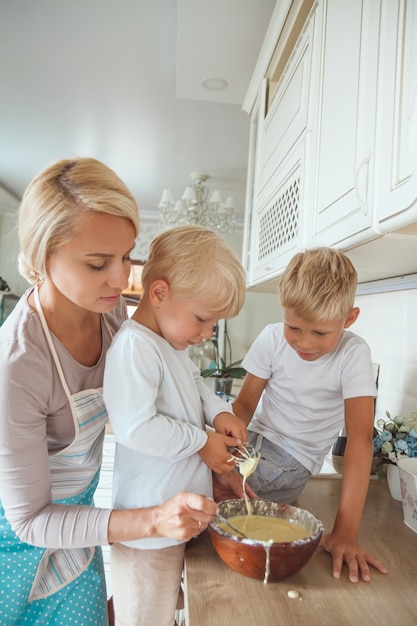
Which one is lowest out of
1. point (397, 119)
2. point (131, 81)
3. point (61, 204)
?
point (61, 204)

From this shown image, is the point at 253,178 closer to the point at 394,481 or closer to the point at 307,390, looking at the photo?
the point at 307,390

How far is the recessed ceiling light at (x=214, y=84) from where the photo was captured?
2080 millimetres

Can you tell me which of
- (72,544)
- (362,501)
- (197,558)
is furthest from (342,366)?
(72,544)

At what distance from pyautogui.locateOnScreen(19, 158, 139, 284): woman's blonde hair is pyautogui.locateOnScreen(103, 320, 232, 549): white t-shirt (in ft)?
0.67

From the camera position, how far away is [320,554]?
83cm

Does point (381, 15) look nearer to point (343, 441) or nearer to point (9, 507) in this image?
point (343, 441)

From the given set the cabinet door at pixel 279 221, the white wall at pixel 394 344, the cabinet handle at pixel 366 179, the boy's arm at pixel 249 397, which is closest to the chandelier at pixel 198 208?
the cabinet door at pixel 279 221

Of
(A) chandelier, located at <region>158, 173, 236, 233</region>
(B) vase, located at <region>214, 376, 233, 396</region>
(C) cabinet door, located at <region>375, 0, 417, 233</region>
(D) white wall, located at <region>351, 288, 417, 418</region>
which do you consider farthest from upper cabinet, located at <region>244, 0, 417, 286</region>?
(A) chandelier, located at <region>158, 173, 236, 233</region>

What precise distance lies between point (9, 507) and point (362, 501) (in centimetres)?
63

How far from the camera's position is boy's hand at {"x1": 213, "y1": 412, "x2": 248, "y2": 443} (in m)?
0.93

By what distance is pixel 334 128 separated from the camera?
3.70ft

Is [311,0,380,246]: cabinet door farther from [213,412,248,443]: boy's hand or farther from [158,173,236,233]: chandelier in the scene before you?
[158,173,236,233]: chandelier

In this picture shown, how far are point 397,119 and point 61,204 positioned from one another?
581 millimetres

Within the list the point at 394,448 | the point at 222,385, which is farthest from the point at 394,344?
the point at 222,385
